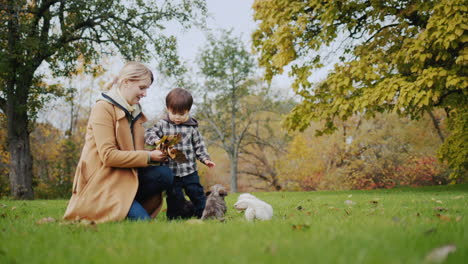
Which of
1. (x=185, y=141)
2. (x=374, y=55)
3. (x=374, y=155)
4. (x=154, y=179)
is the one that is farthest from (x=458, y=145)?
(x=154, y=179)

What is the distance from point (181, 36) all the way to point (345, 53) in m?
6.06

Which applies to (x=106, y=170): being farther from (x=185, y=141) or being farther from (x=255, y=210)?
(x=255, y=210)

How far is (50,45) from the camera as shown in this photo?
11.1m

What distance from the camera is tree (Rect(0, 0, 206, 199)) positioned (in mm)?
10781

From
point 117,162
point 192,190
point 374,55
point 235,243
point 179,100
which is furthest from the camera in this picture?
point 374,55

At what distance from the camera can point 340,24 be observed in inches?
380

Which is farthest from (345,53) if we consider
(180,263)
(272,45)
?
(180,263)

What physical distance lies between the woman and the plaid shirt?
37cm

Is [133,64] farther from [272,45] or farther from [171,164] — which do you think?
[272,45]

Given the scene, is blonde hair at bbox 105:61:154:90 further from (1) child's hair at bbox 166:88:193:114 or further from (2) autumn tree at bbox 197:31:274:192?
(2) autumn tree at bbox 197:31:274:192

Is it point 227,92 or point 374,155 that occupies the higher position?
point 227,92

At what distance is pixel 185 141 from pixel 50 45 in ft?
30.9

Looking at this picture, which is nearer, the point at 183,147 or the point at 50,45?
the point at 183,147

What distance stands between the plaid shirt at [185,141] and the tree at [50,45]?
8.52m
